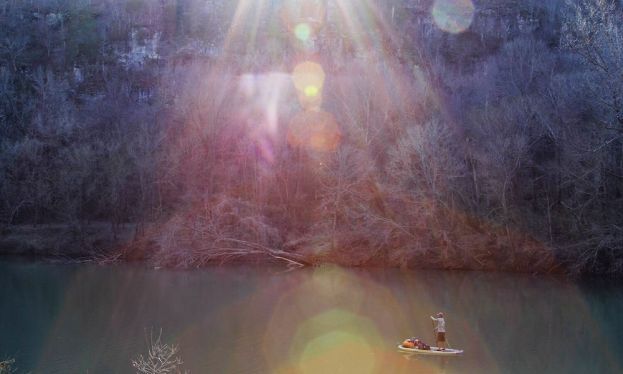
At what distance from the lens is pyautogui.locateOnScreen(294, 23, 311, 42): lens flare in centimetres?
7012

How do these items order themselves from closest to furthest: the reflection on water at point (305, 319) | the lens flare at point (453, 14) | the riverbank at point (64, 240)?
the reflection on water at point (305, 319) → the riverbank at point (64, 240) → the lens flare at point (453, 14)

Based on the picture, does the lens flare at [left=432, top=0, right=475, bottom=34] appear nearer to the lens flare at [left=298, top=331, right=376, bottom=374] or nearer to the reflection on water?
the reflection on water

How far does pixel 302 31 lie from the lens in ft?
233

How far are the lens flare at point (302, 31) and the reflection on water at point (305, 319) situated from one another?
3971 cm

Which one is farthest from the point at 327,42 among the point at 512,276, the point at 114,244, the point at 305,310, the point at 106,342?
the point at 106,342

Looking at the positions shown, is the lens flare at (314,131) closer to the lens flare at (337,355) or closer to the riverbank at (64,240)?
the riverbank at (64,240)

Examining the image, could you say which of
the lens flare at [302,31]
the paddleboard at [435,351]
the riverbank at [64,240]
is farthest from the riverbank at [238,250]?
the lens flare at [302,31]

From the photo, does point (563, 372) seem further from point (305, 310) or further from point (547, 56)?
point (547, 56)

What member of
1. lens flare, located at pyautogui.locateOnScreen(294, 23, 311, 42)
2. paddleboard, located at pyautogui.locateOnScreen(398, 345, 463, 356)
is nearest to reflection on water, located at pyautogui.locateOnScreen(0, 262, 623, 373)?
paddleboard, located at pyautogui.locateOnScreen(398, 345, 463, 356)

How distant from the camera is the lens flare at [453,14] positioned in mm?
71125

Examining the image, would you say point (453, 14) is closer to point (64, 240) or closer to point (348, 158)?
point (348, 158)

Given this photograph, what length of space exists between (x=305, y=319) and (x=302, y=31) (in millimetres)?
52177

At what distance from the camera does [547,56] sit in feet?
143

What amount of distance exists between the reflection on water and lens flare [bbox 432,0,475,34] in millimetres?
43419
